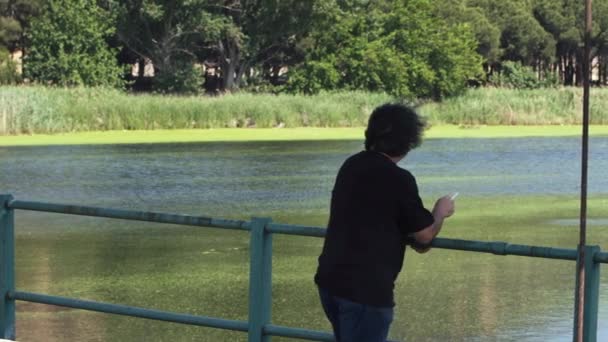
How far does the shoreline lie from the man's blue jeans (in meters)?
35.5

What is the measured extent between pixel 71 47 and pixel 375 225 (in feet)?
202

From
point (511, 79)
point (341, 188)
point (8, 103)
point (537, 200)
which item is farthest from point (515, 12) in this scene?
point (341, 188)

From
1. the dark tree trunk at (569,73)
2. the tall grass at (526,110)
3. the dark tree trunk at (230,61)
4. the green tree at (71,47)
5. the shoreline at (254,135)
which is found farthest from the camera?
the dark tree trunk at (569,73)

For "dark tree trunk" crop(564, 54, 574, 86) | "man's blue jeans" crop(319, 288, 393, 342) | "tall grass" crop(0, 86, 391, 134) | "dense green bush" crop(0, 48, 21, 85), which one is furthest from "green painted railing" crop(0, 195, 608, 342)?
"dark tree trunk" crop(564, 54, 574, 86)

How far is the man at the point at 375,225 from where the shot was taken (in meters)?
5.21

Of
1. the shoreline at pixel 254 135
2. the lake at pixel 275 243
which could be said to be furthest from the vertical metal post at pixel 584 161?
the shoreline at pixel 254 135

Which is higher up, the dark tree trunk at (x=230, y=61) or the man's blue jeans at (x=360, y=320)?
the dark tree trunk at (x=230, y=61)

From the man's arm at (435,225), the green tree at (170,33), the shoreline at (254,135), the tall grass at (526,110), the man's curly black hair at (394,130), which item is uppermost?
the green tree at (170,33)

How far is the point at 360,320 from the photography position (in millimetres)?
5285

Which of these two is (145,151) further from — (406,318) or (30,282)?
(406,318)

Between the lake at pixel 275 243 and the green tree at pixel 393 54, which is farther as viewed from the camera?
the green tree at pixel 393 54

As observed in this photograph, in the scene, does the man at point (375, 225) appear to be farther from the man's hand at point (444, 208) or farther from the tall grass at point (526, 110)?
the tall grass at point (526, 110)

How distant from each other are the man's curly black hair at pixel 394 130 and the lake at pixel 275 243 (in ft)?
20.0

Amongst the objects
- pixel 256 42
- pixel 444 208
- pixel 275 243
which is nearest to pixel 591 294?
pixel 444 208
